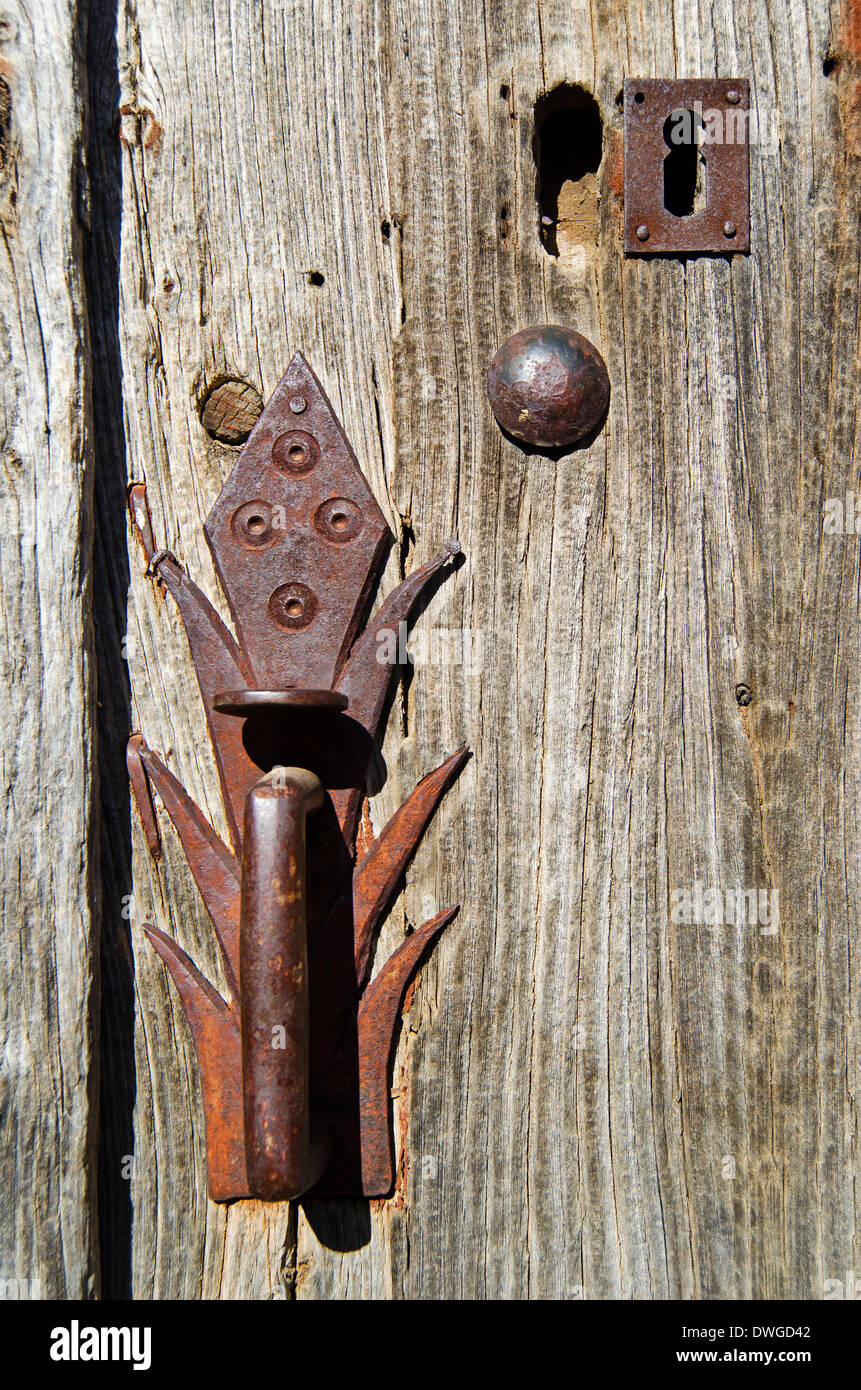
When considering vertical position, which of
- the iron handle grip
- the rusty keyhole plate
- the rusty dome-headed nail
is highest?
the rusty keyhole plate

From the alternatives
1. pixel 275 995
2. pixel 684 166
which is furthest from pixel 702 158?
Result: pixel 275 995

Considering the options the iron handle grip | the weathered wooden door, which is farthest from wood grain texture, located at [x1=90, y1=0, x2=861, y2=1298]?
the iron handle grip

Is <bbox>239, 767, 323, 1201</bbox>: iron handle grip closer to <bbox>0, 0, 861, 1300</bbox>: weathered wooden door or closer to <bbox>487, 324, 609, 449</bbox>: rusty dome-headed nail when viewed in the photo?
<bbox>0, 0, 861, 1300</bbox>: weathered wooden door

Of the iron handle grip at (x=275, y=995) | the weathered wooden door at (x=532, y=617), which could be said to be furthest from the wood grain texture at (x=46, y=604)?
the iron handle grip at (x=275, y=995)

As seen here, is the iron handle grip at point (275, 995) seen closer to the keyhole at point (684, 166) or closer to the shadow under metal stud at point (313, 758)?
the shadow under metal stud at point (313, 758)
